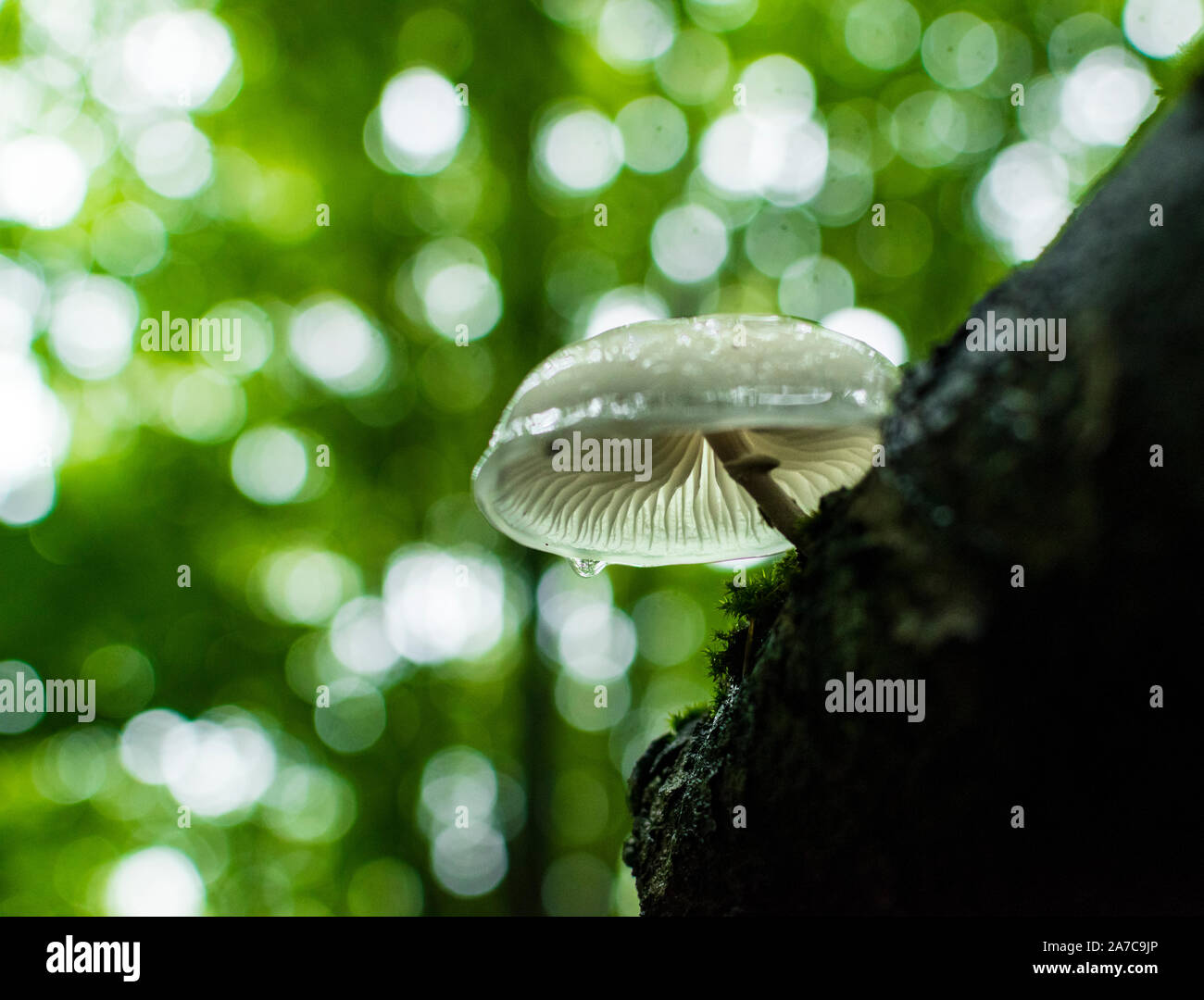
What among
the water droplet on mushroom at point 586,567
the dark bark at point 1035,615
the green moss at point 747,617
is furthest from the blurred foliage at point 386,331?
the dark bark at point 1035,615

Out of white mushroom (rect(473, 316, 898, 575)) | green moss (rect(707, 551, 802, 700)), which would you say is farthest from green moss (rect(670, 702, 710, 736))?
white mushroom (rect(473, 316, 898, 575))

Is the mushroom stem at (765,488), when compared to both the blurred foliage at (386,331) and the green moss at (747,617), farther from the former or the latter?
the blurred foliage at (386,331)

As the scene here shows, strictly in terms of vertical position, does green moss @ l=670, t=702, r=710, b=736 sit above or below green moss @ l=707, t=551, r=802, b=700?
below

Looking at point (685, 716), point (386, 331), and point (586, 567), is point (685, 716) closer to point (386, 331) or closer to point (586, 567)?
point (586, 567)

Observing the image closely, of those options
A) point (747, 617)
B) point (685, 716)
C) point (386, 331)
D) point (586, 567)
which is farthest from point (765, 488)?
point (386, 331)

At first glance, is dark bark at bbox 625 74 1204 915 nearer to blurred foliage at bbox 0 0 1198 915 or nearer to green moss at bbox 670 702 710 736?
green moss at bbox 670 702 710 736
